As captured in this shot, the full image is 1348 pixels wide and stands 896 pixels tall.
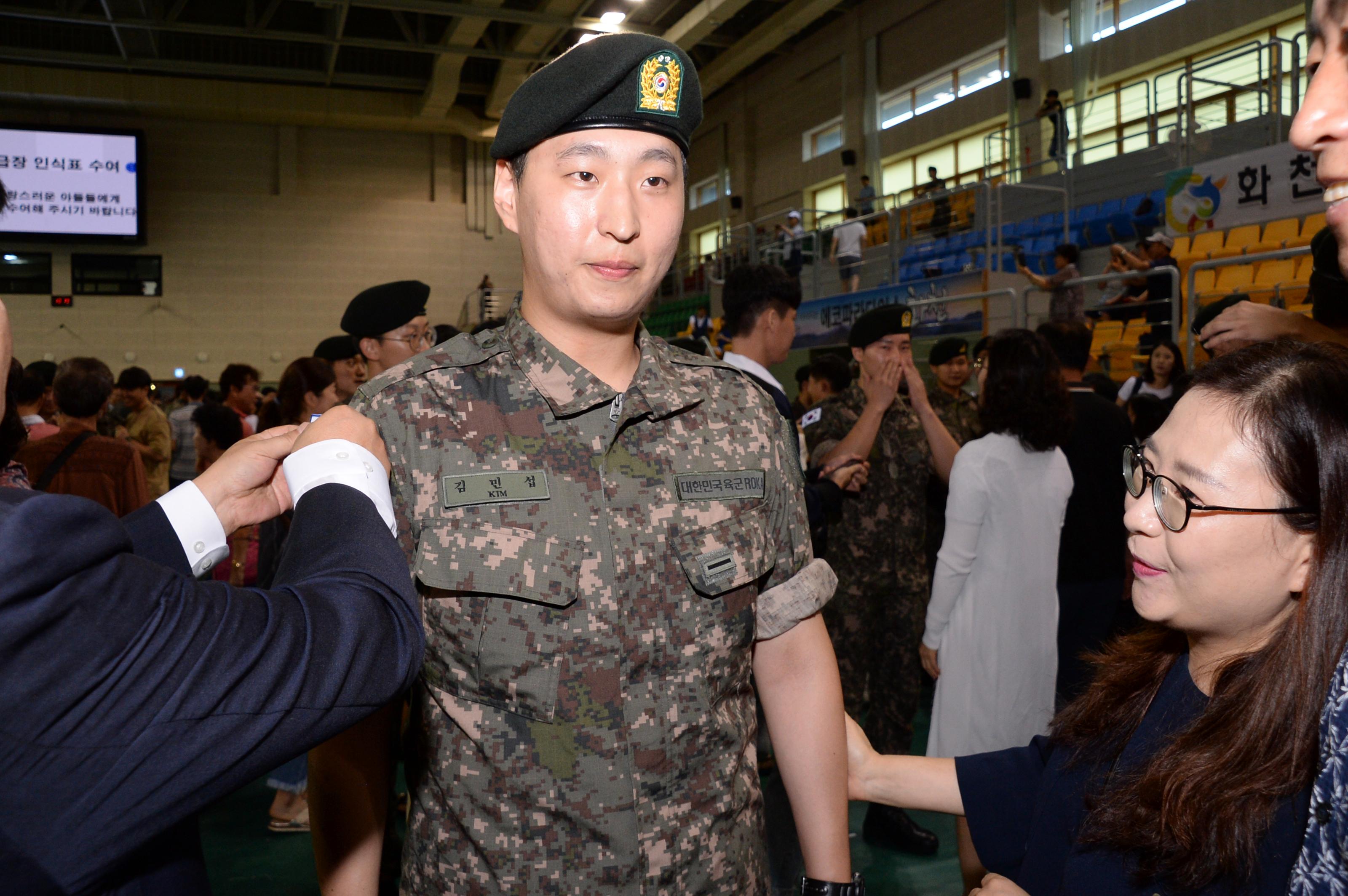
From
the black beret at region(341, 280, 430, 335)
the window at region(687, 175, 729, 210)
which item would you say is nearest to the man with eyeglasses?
the black beret at region(341, 280, 430, 335)

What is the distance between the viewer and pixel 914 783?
1363mm

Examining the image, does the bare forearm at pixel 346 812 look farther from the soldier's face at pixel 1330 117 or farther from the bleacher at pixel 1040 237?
the bleacher at pixel 1040 237

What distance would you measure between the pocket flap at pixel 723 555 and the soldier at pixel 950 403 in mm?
2764

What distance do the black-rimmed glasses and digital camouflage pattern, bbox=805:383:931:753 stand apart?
2094 mm

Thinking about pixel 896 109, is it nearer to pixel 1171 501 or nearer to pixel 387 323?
pixel 387 323

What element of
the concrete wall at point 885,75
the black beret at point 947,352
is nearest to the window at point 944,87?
the concrete wall at point 885,75

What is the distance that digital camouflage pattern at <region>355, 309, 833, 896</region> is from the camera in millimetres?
1114

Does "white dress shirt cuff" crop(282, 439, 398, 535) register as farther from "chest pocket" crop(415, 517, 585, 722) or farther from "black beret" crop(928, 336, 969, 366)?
"black beret" crop(928, 336, 969, 366)

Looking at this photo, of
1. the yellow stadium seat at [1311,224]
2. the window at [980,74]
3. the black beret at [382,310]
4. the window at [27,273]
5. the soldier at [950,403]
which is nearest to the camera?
the black beret at [382,310]

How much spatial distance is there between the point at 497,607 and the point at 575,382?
0.33 metres

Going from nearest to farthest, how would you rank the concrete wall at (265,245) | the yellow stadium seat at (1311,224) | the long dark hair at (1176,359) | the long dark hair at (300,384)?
the long dark hair at (300,384) → the long dark hair at (1176,359) → the yellow stadium seat at (1311,224) → the concrete wall at (265,245)

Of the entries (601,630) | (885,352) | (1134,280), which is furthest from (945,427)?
(1134,280)

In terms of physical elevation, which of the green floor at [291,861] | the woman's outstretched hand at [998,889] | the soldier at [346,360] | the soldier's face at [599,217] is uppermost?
the soldier at [346,360]

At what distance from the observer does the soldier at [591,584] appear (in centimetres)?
112
